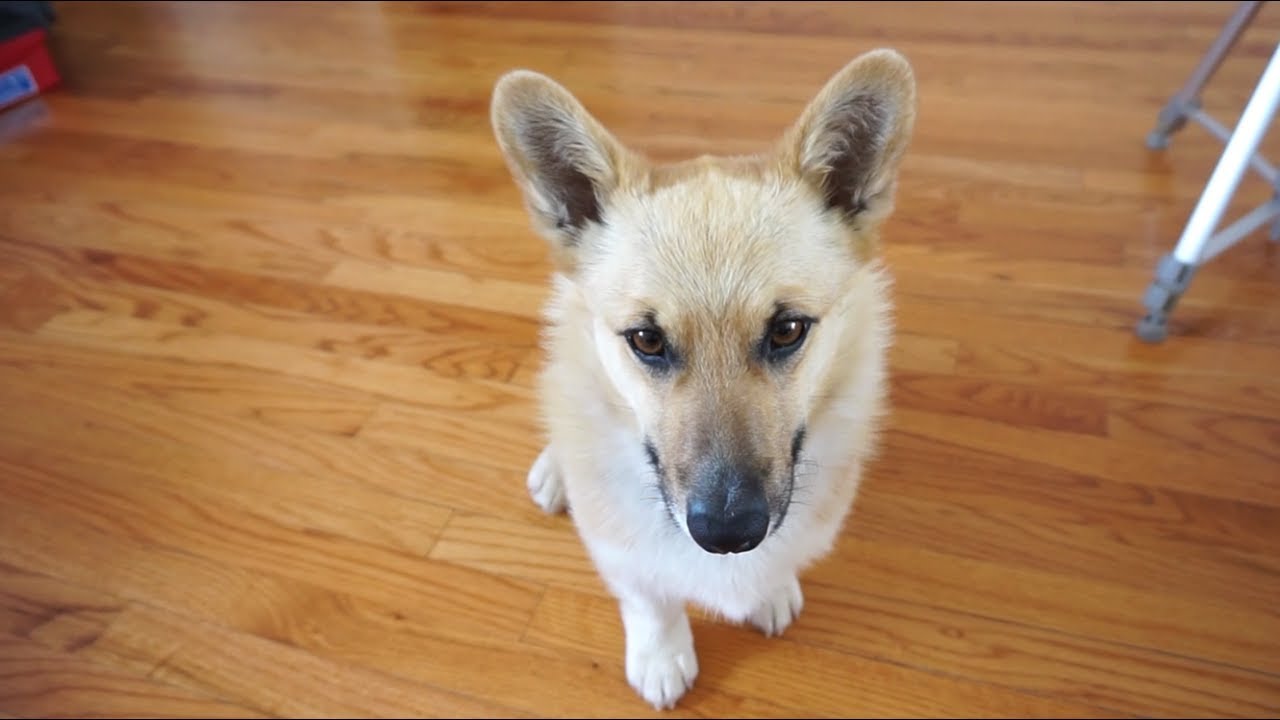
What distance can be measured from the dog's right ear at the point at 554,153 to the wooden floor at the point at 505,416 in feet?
2.11

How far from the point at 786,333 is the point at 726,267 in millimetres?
114

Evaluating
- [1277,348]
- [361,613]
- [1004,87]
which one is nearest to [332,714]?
[361,613]

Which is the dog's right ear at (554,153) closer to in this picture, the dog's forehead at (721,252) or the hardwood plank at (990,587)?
the dog's forehead at (721,252)

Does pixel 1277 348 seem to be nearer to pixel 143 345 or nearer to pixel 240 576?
pixel 240 576

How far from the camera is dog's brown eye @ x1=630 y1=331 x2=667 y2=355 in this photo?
96 centimetres

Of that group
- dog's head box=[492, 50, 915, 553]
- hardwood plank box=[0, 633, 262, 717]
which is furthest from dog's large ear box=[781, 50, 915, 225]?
hardwood plank box=[0, 633, 262, 717]

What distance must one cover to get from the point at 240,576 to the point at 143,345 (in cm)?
75

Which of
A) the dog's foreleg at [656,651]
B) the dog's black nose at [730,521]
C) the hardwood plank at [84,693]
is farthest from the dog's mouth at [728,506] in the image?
the hardwood plank at [84,693]

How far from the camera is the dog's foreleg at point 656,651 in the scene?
1195 mm

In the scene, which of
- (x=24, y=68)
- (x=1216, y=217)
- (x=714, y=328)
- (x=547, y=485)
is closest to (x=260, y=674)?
(x=547, y=485)

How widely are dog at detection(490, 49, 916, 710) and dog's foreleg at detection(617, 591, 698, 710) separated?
1 cm

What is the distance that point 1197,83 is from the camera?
2.10 metres

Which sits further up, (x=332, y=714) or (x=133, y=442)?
(x=133, y=442)

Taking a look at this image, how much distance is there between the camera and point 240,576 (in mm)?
1399
